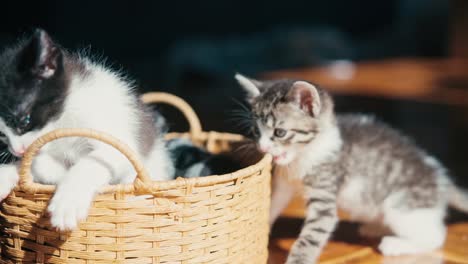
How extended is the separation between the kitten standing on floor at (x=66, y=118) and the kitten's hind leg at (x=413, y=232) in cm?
87

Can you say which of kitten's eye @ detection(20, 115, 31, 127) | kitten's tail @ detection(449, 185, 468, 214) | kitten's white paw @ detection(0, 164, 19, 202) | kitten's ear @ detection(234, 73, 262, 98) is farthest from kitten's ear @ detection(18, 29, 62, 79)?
kitten's tail @ detection(449, 185, 468, 214)

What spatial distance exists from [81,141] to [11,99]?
0.74ft

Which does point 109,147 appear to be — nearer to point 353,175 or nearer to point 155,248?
point 155,248

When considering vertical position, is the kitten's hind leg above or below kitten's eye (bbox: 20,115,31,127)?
below

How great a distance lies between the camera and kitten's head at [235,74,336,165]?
186 cm

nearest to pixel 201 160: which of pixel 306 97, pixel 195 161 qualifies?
pixel 195 161

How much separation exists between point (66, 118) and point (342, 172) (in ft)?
3.07

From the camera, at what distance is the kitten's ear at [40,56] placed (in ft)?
4.27

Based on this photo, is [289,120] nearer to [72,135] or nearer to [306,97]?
[306,97]

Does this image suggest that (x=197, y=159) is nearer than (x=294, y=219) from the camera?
Yes

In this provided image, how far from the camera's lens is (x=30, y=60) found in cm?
134

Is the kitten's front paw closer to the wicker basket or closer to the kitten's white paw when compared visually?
the wicker basket

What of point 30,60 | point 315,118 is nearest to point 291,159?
point 315,118

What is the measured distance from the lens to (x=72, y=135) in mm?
1309
